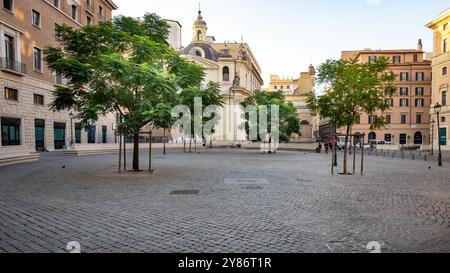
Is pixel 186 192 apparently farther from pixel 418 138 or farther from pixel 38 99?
pixel 418 138

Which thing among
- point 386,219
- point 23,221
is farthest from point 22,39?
point 386,219

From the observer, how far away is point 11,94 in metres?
29.2

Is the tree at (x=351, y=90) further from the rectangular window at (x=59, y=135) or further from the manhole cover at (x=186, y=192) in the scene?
the rectangular window at (x=59, y=135)

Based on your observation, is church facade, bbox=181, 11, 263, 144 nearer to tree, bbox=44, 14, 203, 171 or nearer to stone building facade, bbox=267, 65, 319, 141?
stone building facade, bbox=267, 65, 319, 141

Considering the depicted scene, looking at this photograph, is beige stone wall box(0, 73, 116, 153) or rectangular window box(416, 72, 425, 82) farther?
rectangular window box(416, 72, 425, 82)

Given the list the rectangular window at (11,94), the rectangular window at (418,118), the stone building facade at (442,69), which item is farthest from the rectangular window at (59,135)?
the rectangular window at (418,118)

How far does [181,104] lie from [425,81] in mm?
66695

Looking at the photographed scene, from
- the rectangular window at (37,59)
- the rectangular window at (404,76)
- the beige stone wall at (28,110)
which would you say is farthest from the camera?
the rectangular window at (404,76)

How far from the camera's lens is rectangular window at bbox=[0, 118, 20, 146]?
28.2m

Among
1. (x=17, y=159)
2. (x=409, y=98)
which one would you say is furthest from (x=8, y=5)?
(x=409, y=98)

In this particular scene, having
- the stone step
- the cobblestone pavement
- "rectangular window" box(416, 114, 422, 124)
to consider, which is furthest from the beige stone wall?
"rectangular window" box(416, 114, 422, 124)

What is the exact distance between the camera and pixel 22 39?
30.7 meters

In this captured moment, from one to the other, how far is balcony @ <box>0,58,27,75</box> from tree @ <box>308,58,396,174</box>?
27280 millimetres

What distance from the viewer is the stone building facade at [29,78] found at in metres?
28.4
